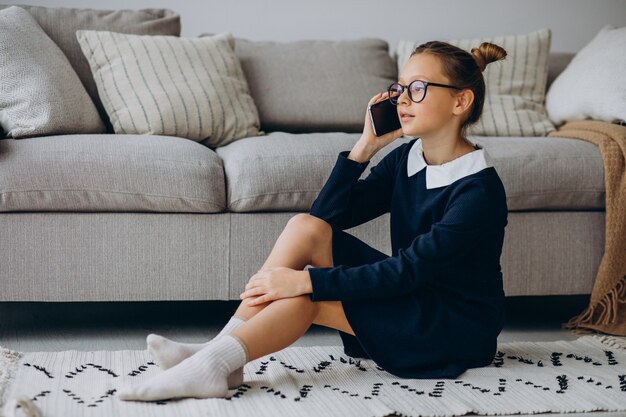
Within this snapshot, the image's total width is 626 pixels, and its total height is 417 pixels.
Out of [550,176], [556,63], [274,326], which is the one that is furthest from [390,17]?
[274,326]

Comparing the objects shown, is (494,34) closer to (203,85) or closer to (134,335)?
(203,85)

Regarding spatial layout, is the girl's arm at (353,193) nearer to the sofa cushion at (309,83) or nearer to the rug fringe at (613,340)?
the rug fringe at (613,340)

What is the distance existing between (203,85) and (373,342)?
122 centimetres

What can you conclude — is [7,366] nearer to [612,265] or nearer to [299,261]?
[299,261]

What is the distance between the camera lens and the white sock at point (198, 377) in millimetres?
1454

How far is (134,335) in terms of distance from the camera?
2.12 metres

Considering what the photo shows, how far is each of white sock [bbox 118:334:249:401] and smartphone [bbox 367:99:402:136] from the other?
657mm

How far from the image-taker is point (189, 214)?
6.89ft

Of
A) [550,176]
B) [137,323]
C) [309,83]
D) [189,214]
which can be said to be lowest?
[137,323]

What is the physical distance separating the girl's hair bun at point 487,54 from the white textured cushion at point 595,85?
91 cm

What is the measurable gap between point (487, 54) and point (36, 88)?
130 centimetres

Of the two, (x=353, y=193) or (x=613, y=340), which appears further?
(x=613, y=340)

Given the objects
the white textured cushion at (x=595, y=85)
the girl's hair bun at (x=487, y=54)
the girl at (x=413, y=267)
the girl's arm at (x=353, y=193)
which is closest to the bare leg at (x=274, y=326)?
the girl at (x=413, y=267)

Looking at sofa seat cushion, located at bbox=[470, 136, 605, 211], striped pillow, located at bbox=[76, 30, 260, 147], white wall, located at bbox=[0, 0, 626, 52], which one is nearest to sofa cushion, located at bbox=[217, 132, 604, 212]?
sofa seat cushion, located at bbox=[470, 136, 605, 211]
